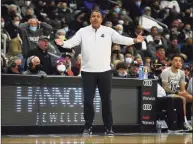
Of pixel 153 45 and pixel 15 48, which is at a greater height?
pixel 153 45

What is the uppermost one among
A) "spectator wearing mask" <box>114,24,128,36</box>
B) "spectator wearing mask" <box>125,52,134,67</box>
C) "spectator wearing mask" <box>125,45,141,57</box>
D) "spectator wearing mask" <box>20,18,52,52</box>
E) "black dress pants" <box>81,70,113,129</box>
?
"spectator wearing mask" <box>114,24,128,36</box>

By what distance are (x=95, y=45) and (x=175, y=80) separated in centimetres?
300

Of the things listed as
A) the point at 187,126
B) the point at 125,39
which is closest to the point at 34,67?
the point at 125,39

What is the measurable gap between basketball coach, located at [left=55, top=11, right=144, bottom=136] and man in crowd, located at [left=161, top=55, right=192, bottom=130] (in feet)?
8.35

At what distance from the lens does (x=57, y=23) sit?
16.6 m

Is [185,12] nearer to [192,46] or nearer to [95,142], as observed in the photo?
[192,46]

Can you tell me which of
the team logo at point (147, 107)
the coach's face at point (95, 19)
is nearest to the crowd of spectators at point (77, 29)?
the team logo at point (147, 107)

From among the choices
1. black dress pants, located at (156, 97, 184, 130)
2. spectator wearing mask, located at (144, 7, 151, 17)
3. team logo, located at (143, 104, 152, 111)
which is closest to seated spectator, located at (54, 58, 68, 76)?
team logo, located at (143, 104, 152, 111)

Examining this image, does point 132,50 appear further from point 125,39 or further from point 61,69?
point 125,39

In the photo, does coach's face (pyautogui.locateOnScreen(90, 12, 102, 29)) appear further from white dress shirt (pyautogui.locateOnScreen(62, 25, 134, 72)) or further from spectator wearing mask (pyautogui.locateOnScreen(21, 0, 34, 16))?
spectator wearing mask (pyautogui.locateOnScreen(21, 0, 34, 16))

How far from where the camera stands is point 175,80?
36.1ft

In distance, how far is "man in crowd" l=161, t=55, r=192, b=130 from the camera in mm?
10906

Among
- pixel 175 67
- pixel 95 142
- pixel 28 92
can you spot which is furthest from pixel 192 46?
pixel 95 142

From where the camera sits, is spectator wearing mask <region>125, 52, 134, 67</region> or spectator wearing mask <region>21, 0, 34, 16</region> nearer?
spectator wearing mask <region>125, 52, 134, 67</region>
